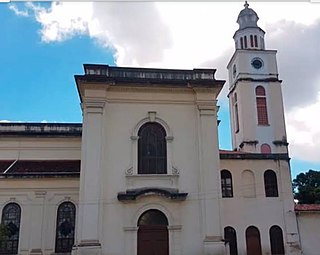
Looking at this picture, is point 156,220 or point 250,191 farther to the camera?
point 250,191

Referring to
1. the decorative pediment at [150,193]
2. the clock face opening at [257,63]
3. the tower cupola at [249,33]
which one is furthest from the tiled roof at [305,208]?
the tower cupola at [249,33]

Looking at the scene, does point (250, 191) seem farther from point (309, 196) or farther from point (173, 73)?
point (309, 196)

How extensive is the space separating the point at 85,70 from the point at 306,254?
1460 cm

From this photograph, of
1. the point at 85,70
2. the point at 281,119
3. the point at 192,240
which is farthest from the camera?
the point at 281,119

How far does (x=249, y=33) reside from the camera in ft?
113

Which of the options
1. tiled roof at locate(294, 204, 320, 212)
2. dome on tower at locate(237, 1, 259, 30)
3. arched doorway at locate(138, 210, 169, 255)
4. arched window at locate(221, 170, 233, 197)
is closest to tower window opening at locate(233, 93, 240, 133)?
dome on tower at locate(237, 1, 259, 30)

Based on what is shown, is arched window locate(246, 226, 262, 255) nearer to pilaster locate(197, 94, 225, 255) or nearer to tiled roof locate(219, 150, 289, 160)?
tiled roof locate(219, 150, 289, 160)

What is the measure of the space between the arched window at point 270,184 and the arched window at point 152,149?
7.20m

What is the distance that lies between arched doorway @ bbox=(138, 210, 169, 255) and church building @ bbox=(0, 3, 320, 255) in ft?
0.13

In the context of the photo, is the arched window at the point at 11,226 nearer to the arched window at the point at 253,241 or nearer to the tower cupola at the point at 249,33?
the arched window at the point at 253,241

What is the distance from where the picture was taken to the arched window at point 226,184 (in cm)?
2086

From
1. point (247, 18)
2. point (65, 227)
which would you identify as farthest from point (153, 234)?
point (247, 18)

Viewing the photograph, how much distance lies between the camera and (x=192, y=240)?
16.0 meters

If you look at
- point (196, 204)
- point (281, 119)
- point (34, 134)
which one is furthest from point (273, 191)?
point (34, 134)
